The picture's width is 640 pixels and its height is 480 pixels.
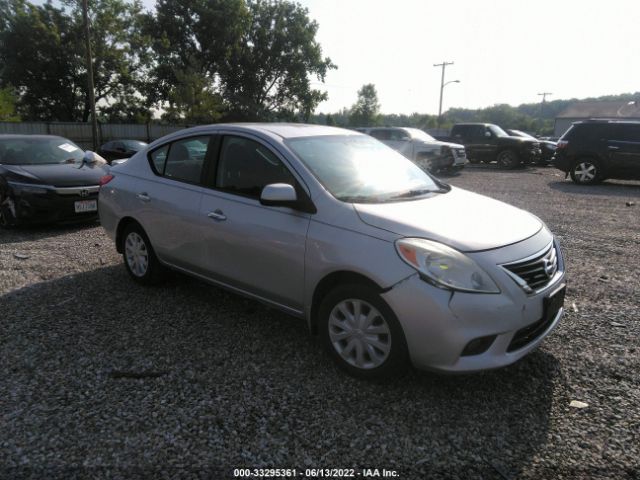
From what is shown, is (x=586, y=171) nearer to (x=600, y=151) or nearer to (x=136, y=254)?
(x=600, y=151)

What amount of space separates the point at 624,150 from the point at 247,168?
41.3 feet

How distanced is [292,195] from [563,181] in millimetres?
14039

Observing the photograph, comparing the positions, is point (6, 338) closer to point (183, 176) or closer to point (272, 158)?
point (183, 176)

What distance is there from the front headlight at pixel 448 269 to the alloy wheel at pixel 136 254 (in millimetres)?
2898

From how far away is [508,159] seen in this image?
63.7 ft

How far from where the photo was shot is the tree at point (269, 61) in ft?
131

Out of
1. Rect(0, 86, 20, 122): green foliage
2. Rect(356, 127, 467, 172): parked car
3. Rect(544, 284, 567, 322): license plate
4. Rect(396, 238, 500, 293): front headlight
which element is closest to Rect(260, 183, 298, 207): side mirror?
Rect(396, 238, 500, 293): front headlight

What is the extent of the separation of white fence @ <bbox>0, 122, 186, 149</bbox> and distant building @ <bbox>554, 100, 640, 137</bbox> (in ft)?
153

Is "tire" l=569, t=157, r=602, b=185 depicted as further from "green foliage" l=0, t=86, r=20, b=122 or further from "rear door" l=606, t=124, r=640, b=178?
"green foliage" l=0, t=86, r=20, b=122

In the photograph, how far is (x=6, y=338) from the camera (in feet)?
11.9

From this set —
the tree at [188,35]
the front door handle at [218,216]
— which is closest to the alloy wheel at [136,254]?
the front door handle at [218,216]

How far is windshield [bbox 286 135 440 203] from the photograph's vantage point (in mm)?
3307

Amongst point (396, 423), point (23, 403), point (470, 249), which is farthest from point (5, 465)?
point (470, 249)

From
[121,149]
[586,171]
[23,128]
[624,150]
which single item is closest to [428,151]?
[586,171]
